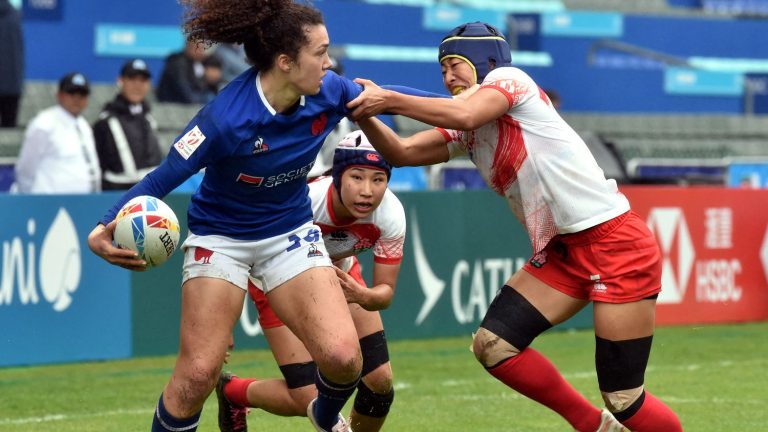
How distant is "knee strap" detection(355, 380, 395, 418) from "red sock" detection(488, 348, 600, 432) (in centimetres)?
89

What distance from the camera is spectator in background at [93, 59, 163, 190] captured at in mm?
12500

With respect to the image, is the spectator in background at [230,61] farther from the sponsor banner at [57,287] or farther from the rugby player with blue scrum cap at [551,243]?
the rugby player with blue scrum cap at [551,243]

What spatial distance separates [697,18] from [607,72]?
2805mm

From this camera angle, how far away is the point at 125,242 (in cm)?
615

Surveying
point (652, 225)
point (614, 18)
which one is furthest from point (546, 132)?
point (614, 18)

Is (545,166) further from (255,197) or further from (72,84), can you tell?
(72,84)

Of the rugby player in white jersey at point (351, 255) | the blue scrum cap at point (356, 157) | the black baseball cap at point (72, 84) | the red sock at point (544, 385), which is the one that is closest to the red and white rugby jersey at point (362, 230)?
the rugby player in white jersey at point (351, 255)

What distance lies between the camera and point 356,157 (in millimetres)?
7434

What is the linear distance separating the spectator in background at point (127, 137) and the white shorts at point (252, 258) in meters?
5.88

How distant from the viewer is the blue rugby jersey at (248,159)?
6262 millimetres

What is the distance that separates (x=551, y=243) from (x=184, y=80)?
8933mm

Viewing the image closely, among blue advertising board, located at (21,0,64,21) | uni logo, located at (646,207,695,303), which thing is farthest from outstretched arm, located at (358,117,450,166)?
blue advertising board, located at (21,0,64,21)

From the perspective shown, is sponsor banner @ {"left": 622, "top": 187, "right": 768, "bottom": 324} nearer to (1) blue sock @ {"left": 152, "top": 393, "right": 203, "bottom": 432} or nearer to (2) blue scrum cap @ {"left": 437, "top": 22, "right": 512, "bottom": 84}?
(2) blue scrum cap @ {"left": 437, "top": 22, "right": 512, "bottom": 84}

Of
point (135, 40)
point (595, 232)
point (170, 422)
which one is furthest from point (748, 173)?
point (170, 422)
